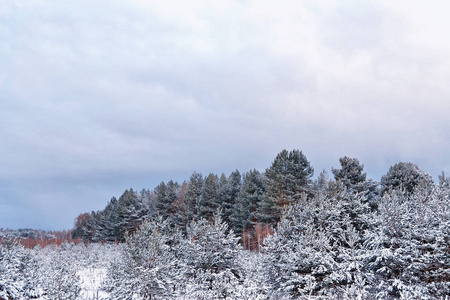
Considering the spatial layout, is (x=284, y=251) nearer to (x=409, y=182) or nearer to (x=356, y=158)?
(x=356, y=158)

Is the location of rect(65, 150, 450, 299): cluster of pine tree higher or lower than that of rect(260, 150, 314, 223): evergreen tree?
lower

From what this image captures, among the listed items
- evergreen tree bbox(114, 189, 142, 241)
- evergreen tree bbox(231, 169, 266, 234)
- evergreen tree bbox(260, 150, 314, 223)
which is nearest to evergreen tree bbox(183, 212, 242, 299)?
evergreen tree bbox(260, 150, 314, 223)

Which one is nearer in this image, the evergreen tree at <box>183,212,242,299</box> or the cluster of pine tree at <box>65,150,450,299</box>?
the cluster of pine tree at <box>65,150,450,299</box>

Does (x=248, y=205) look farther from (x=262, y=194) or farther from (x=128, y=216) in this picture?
(x=128, y=216)

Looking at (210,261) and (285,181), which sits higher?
(285,181)

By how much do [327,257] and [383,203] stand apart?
375 centimetres

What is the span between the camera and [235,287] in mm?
14680

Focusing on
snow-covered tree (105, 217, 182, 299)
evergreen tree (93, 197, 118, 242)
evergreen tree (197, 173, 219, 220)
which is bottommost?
snow-covered tree (105, 217, 182, 299)

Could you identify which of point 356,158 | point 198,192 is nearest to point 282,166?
point 356,158

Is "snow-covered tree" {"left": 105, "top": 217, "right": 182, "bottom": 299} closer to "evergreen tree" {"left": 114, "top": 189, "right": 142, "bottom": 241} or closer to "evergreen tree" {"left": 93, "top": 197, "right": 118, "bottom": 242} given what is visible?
"evergreen tree" {"left": 114, "top": 189, "right": 142, "bottom": 241}

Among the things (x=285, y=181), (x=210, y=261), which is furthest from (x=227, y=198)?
(x=210, y=261)

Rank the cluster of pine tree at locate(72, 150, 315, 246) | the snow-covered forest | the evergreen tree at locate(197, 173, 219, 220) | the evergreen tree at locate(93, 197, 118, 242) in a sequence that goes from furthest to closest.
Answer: the evergreen tree at locate(93, 197, 118, 242), the evergreen tree at locate(197, 173, 219, 220), the cluster of pine tree at locate(72, 150, 315, 246), the snow-covered forest

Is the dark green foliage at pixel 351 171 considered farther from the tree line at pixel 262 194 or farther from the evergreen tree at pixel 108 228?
the evergreen tree at pixel 108 228

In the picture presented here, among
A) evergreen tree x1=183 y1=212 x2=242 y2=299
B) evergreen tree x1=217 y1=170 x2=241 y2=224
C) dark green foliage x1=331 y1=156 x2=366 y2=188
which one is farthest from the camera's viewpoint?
evergreen tree x1=217 y1=170 x2=241 y2=224
